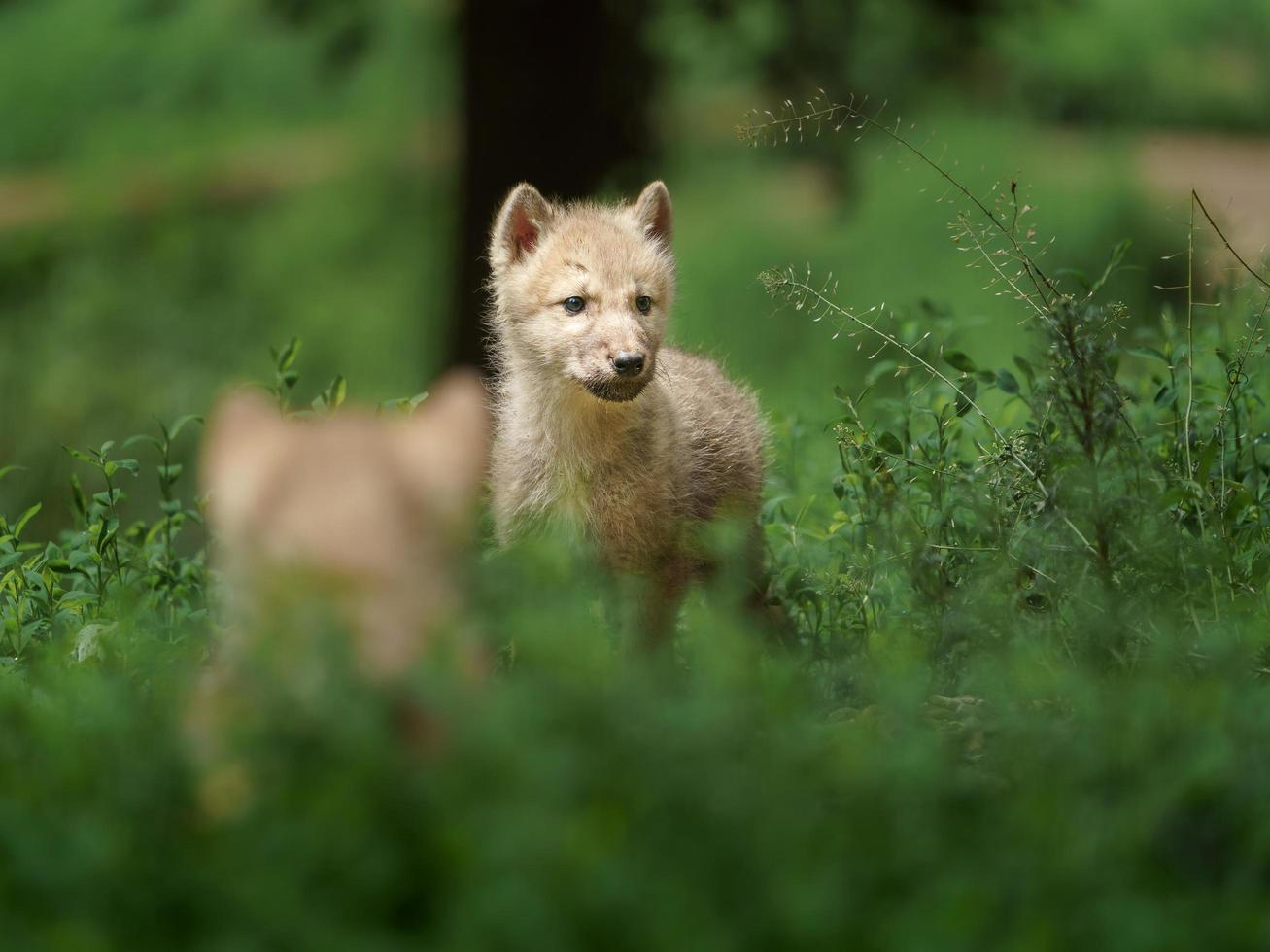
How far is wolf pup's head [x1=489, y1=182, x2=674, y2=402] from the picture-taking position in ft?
18.8

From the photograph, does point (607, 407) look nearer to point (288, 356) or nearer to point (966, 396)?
point (288, 356)

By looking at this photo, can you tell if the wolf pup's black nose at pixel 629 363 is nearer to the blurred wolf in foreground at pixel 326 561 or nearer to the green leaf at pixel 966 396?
the green leaf at pixel 966 396

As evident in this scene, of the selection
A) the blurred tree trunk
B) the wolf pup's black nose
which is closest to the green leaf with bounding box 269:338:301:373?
the wolf pup's black nose

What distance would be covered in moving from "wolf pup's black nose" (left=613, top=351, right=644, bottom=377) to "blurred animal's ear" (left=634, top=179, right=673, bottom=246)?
0.95 meters

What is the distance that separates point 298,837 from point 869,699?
6.11 feet

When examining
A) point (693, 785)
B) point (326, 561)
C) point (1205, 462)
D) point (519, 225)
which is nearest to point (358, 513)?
point (326, 561)

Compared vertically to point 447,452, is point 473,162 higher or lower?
higher

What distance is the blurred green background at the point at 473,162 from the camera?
32.3ft

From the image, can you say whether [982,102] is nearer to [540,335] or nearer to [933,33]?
[933,33]

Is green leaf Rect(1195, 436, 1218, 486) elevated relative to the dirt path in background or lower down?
lower down

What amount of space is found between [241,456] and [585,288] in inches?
106

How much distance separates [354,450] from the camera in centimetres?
330

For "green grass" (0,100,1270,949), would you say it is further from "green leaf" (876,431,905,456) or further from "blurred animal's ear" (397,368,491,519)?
"green leaf" (876,431,905,456)

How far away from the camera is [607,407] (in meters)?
5.98
